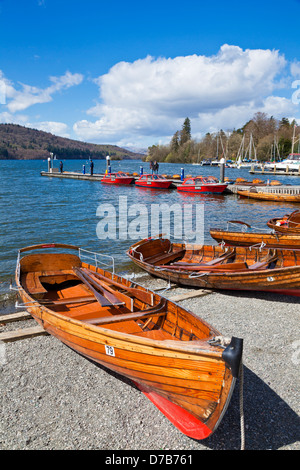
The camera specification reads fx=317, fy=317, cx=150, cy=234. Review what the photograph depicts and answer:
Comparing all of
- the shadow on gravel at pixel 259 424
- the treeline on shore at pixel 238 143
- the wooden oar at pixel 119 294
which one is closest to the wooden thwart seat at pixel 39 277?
Result: the wooden oar at pixel 119 294

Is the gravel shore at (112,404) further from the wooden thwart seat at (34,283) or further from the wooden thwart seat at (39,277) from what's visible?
the wooden thwart seat at (39,277)

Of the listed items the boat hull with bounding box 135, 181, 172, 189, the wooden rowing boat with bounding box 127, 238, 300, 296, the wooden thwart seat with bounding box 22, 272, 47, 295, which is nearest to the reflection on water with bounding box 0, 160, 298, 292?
the boat hull with bounding box 135, 181, 172, 189

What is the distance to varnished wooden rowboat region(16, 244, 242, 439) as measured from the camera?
402cm

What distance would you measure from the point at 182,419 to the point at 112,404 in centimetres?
120

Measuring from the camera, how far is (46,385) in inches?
224

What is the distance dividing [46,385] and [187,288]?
607 cm

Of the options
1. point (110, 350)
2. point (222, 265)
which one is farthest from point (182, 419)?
point (222, 265)

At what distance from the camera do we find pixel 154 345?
442cm

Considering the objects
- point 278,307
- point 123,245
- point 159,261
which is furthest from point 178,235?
point 278,307

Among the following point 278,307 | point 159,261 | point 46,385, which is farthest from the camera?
point 159,261

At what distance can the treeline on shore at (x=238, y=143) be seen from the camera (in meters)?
103

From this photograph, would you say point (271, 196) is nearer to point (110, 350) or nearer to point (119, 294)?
point (119, 294)

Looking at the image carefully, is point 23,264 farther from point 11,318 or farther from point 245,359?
point 245,359
